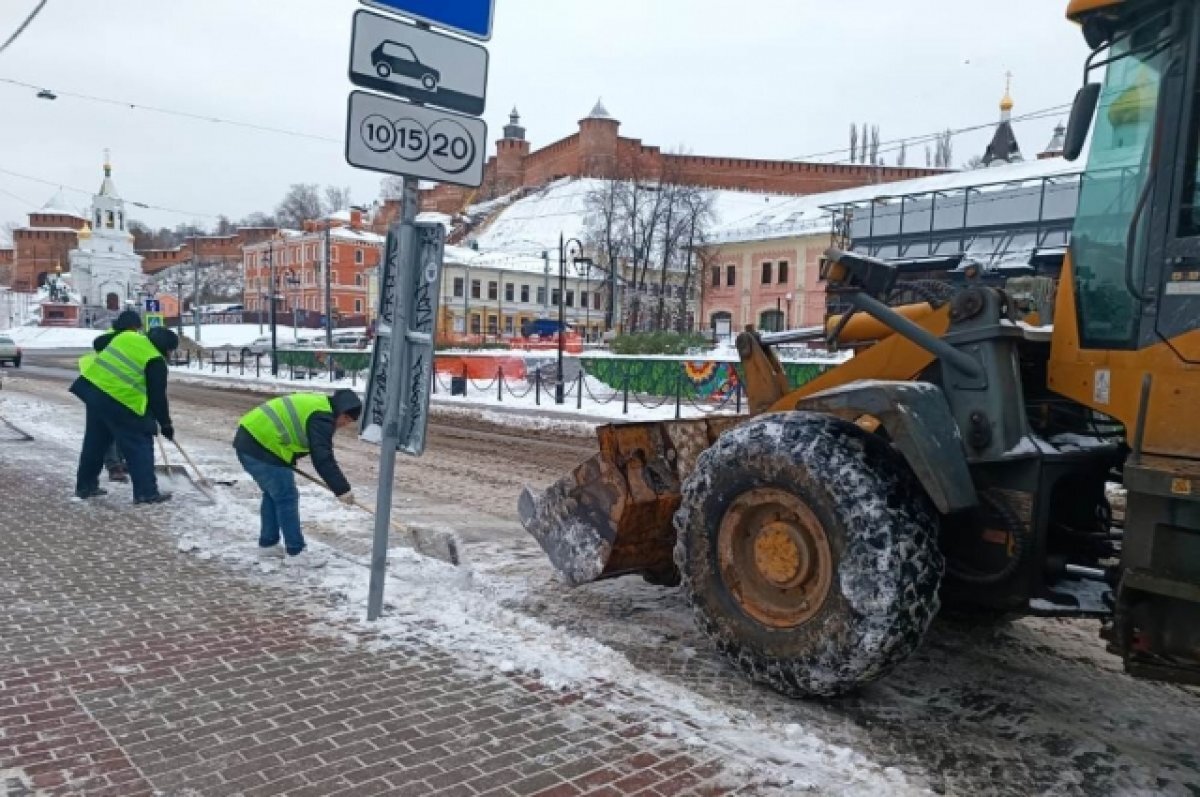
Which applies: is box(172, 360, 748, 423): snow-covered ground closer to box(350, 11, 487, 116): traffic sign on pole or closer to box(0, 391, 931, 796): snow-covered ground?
box(0, 391, 931, 796): snow-covered ground

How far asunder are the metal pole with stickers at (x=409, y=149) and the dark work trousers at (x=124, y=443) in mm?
4179

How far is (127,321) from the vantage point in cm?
877

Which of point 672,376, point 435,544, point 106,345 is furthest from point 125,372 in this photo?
point 672,376

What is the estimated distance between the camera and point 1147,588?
9.71 feet

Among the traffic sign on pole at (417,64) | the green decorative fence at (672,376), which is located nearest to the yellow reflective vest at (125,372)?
the traffic sign on pole at (417,64)

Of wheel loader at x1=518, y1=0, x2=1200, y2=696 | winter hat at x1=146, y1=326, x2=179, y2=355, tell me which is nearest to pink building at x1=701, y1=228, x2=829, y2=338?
winter hat at x1=146, y1=326, x2=179, y2=355

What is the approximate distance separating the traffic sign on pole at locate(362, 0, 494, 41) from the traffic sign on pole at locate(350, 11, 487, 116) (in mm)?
53

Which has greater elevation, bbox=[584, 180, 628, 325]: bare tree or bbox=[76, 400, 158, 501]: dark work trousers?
bbox=[584, 180, 628, 325]: bare tree

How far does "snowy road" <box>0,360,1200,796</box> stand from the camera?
11.0 feet

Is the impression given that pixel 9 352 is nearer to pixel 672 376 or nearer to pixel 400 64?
pixel 672 376

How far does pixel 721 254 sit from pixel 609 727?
6104cm

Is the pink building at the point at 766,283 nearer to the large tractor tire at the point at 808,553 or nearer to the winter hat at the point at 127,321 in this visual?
the winter hat at the point at 127,321

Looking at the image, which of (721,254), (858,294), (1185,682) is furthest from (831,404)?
(721,254)

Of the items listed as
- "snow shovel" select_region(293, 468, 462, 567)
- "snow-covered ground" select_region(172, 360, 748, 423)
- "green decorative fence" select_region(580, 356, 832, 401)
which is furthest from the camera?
"green decorative fence" select_region(580, 356, 832, 401)
